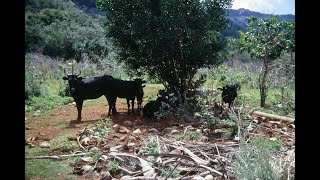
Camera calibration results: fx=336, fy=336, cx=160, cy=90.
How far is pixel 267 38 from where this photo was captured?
31.2 feet

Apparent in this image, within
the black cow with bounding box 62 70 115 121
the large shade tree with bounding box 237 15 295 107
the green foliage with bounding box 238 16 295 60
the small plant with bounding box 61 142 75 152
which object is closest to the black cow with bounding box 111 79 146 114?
the black cow with bounding box 62 70 115 121

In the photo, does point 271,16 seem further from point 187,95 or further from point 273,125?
point 273,125

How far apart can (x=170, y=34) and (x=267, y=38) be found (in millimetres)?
2985

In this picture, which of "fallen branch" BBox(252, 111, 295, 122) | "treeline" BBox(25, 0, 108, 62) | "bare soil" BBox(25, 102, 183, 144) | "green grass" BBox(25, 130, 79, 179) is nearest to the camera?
"green grass" BBox(25, 130, 79, 179)

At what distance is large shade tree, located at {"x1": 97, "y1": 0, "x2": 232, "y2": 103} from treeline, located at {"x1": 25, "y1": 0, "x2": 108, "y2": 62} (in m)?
9.22

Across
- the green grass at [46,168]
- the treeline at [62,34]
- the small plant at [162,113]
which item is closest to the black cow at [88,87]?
the small plant at [162,113]

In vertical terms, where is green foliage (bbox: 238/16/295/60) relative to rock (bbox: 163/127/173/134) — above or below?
above

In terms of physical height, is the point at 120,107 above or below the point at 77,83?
below

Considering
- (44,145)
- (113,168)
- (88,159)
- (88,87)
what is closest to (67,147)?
(44,145)

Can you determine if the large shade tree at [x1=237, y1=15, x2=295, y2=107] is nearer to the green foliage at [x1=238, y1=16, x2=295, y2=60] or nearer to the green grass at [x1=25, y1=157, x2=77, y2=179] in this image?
the green foliage at [x1=238, y1=16, x2=295, y2=60]

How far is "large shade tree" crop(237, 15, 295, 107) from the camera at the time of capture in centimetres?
936
